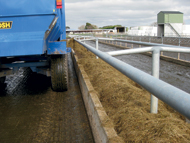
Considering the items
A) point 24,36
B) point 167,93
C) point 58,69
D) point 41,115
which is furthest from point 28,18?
point 167,93

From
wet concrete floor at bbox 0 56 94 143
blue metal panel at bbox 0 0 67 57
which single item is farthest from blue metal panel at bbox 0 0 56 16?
wet concrete floor at bbox 0 56 94 143

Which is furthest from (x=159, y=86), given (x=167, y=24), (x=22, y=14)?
(x=167, y=24)

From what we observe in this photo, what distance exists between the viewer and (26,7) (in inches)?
202

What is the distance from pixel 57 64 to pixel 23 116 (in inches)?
74.1

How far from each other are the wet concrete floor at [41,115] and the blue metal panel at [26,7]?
7.42 feet

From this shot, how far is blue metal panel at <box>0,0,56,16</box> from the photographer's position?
5066 millimetres

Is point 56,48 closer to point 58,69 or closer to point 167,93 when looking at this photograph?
point 58,69

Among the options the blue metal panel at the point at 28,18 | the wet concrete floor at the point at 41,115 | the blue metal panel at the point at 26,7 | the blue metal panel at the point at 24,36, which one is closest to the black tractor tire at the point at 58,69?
the wet concrete floor at the point at 41,115

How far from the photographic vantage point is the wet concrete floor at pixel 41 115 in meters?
4.03

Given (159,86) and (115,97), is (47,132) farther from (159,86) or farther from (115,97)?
(159,86)

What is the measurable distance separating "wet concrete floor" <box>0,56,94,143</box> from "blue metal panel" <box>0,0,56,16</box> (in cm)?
226

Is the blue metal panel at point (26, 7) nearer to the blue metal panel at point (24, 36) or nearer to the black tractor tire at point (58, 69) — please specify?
the blue metal panel at point (24, 36)

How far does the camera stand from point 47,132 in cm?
Answer: 417

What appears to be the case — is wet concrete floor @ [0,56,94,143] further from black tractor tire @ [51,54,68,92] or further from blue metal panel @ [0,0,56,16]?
blue metal panel @ [0,0,56,16]
